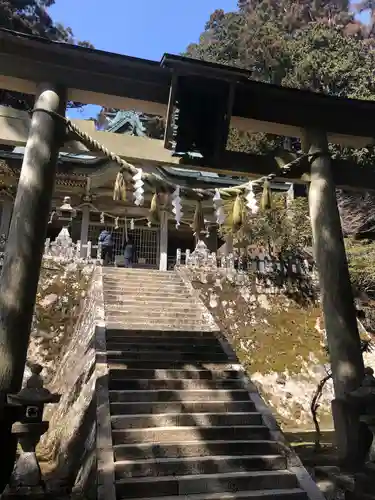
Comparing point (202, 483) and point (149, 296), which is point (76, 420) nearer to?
point (202, 483)

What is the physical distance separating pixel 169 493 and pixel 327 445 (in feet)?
14.8

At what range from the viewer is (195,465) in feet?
17.8

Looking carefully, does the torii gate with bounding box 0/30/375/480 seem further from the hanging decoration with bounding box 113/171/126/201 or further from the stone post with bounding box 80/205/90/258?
the stone post with bounding box 80/205/90/258

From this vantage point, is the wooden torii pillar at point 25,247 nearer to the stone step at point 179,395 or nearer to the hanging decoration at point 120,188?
the hanging decoration at point 120,188

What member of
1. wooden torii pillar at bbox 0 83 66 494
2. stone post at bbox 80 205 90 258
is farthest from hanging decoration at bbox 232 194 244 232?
stone post at bbox 80 205 90 258

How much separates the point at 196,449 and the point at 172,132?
4484 millimetres

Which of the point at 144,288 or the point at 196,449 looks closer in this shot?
the point at 196,449

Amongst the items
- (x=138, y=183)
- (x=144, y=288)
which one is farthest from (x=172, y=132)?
(x=144, y=288)

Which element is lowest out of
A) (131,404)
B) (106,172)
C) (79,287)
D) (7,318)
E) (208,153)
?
(131,404)

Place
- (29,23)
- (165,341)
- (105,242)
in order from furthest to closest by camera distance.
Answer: (29,23), (105,242), (165,341)

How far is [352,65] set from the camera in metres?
24.7

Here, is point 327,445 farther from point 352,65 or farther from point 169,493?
point 352,65

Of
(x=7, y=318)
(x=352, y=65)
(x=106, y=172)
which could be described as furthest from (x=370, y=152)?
(x=7, y=318)

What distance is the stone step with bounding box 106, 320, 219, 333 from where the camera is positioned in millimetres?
9617
